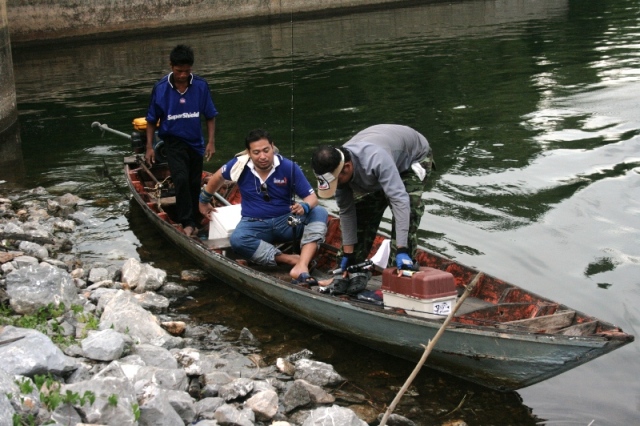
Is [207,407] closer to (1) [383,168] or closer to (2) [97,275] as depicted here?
(1) [383,168]

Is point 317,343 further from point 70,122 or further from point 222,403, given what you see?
point 70,122

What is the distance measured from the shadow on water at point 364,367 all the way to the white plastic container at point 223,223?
20.3 inches

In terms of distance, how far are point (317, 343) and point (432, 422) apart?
1.82 m

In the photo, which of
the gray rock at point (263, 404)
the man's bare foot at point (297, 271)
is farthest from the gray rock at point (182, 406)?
the man's bare foot at point (297, 271)

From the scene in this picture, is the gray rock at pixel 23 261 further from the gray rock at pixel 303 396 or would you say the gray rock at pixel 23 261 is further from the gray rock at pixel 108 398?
the gray rock at pixel 108 398

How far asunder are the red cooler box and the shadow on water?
727 millimetres

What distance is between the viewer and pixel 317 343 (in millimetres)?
8352

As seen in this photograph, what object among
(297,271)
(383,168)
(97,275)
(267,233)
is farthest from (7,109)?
(383,168)

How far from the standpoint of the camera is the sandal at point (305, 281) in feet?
27.8

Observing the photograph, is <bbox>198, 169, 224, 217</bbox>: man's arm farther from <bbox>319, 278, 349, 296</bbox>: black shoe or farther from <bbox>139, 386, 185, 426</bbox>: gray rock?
<bbox>139, 386, 185, 426</bbox>: gray rock

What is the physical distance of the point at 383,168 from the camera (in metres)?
7.29

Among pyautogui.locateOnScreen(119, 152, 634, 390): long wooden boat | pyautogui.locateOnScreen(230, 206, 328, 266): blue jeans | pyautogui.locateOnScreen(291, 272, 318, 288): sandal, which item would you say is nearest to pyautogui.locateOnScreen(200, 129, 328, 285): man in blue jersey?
pyautogui.locateOnScreen(230, 206, 328, 266): blue jeans

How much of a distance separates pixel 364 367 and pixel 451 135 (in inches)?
366

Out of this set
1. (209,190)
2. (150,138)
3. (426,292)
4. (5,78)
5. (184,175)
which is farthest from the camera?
(5,78)
